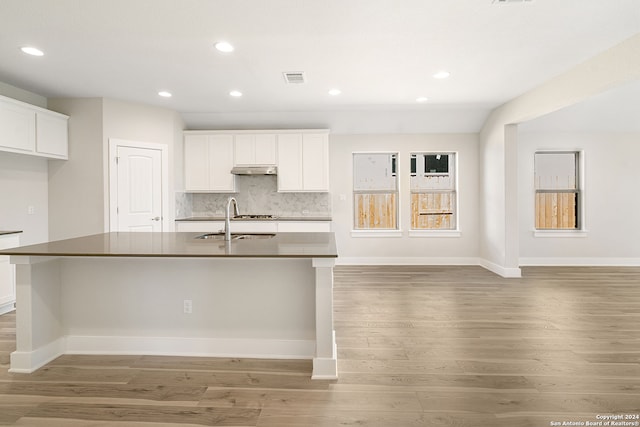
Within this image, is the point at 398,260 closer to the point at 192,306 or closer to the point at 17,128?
the point at 192,306

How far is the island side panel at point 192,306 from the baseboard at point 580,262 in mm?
5516

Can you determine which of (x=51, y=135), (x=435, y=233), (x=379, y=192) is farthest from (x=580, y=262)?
(x=51, y=135)

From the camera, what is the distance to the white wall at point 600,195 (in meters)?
6.54

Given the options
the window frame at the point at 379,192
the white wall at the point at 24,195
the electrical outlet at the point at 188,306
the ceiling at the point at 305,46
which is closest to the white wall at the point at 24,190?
the white wall at the point at 24,195

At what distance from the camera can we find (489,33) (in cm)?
316

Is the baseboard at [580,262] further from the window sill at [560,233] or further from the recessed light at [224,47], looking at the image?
the recessed light at [224,47]

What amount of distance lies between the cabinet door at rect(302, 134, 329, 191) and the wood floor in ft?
9.52

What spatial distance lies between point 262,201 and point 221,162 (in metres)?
1.00

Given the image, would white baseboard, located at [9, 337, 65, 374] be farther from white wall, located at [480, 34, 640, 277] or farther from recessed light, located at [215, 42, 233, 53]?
white wall, located at [480, 34, 640, 277]

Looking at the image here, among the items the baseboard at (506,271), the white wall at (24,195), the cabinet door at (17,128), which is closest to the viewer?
the cabinet door at (17,128)

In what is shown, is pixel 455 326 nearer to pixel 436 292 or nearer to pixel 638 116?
pixel 436 292

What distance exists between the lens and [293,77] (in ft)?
14.1

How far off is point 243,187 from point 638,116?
6.86 metres

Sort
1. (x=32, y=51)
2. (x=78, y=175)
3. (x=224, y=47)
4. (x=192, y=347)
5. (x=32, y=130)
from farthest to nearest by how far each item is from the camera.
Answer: (x=78, y=175), (x=32, y=130), (x=32, y=51), (x=224, y=47), (x=192, y=347)
